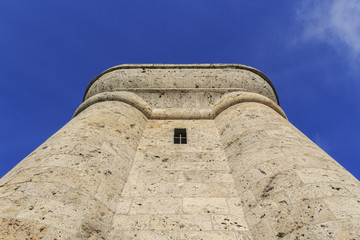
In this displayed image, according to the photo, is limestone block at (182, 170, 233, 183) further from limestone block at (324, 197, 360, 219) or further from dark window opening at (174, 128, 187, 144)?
limestone block at (324, 197, 360, 219)

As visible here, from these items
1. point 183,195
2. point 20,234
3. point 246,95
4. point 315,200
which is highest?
point 246,95

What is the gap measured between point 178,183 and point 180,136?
1.54 meters

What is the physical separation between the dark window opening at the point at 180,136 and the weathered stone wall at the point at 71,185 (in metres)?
0.88

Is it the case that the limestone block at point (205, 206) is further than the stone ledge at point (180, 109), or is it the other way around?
the stone ledge at point (180, 109)

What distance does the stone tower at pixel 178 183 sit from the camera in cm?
239

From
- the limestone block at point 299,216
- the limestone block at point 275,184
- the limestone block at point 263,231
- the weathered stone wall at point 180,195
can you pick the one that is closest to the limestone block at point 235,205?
the weathered stone wall at point 180,195

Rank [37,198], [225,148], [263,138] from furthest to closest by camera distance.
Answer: [225,148]
[263,138]
[37,198]

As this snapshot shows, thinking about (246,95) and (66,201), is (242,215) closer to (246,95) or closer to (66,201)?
(66,201)

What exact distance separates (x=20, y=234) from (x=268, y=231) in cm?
211

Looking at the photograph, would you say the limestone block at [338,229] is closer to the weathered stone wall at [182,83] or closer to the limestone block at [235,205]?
the limestone block at [235,205]

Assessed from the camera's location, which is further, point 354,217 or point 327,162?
point 327,162

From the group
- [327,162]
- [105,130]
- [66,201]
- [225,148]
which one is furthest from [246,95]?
[66,201]

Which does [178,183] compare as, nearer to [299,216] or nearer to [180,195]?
[180,195]

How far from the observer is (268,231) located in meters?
2.55
